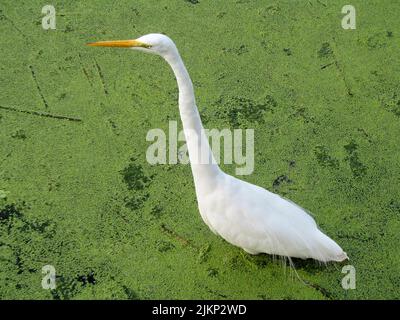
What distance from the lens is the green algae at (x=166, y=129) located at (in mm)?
1795

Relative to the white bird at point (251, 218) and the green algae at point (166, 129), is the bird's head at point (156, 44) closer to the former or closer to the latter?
the white bird at point (251, 218)

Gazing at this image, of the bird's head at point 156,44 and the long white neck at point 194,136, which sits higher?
the bird's head at point 156,44

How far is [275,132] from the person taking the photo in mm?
2182

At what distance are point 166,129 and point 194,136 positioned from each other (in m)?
0.55

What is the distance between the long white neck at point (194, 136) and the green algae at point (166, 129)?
0.82 ft

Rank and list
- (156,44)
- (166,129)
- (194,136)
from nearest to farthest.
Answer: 1. (156,44)
2. (194,136)
3. (166,129)

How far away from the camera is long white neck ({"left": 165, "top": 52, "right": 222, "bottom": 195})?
1549 millimetres

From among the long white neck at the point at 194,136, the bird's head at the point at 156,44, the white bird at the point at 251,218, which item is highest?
the bird's head at the point at 156,44

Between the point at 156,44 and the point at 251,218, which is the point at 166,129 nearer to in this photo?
the point at 251,218

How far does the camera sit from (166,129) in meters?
2.20

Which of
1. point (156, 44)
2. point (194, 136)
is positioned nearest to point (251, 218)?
point (194, 136)

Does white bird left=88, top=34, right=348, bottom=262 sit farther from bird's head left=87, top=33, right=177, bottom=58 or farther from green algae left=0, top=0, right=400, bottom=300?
bird's head left=87, top=33, right=177, bottom=58

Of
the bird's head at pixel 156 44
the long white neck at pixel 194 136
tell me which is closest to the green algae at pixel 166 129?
the long white neck at pixel 194 136

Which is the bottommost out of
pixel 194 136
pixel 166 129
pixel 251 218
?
pixel 251 218
